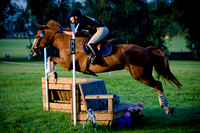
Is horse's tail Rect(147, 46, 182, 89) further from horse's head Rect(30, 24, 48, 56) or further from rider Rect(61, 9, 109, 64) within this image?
horse's head Rect(30, 24, 48, 56)

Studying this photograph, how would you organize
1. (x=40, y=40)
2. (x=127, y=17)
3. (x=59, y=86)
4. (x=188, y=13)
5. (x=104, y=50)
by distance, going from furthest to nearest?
(x=127, y=17), (x=188, y=13), (x=59, y=86), (x=40, y=40), (x=104, y=50)

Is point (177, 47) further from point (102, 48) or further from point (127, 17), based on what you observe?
point (102, 48)

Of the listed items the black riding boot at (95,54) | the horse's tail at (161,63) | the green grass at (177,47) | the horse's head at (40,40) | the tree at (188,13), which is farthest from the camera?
the green grass at (177,47)

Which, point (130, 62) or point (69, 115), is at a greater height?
point (130, 62)

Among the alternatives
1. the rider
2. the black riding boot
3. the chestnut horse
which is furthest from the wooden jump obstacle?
the rider

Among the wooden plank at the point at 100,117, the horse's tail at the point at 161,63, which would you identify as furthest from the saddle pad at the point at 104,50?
the wooden plank at the point at 100,117

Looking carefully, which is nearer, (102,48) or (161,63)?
(102,48)

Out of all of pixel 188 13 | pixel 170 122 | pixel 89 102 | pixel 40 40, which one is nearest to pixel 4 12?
pixel 188 13

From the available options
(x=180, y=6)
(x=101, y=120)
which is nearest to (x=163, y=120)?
(x=101, y=120)

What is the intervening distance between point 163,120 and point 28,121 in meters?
3.53

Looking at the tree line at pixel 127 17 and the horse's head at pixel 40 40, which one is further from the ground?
the tree line at pixel 127 17

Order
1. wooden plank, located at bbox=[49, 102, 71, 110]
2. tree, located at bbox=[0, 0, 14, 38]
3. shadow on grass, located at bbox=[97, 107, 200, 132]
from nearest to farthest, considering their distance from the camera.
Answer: shadow on grass, located at bbox=[97, 107, 200, 132], wooden plank, located at bbox=[49, 102, 71, 110], tree, located at bbox=[0, 0, 14, 38]

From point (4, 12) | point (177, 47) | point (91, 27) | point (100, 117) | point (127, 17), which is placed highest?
point (4, 12)

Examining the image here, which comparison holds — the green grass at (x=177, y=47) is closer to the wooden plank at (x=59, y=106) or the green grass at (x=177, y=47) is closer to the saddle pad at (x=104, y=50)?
the wooden plank at (x=59, y=106)
